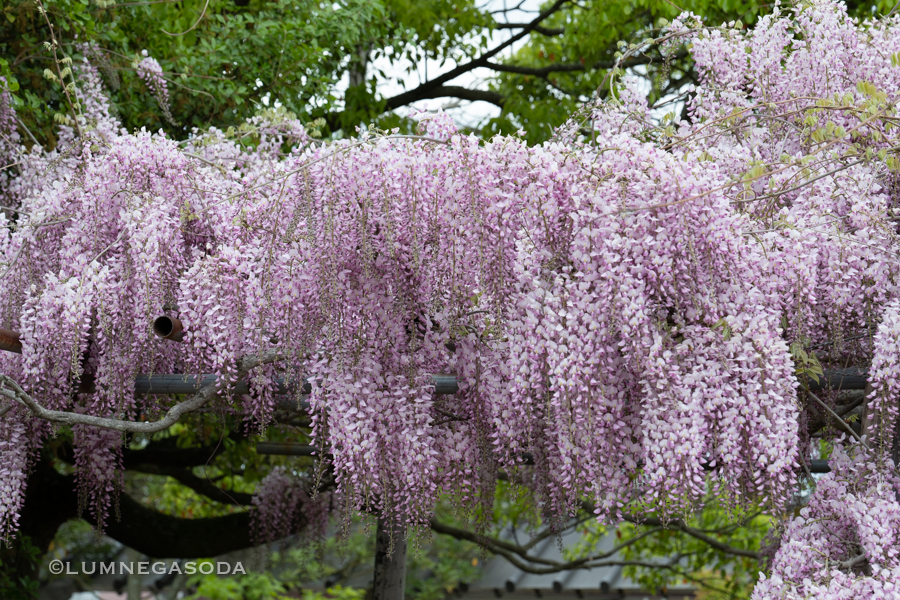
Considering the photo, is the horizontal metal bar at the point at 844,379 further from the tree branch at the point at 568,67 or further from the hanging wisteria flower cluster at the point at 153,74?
the tree branch at the point at 568,67

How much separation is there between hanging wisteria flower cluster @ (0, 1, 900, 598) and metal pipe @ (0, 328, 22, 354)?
46mm

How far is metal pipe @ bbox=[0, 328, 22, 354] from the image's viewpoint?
3930mm

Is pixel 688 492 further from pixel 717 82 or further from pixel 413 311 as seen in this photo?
pixel 717 82

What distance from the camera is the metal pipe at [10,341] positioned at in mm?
3930

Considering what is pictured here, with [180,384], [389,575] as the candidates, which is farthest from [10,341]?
[389,575]

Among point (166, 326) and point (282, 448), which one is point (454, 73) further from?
point (166, 326)

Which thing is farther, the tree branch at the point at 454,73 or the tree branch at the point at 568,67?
the tree branch at the point at 454,73

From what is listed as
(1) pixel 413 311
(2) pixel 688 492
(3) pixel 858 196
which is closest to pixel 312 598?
(1) pixel 413 311

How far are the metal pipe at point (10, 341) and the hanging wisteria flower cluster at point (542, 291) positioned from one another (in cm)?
5

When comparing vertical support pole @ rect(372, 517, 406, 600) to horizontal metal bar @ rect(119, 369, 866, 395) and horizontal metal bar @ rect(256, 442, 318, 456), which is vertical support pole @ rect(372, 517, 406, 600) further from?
horizontal metal bar @ rect(119, 369, 866, 395)

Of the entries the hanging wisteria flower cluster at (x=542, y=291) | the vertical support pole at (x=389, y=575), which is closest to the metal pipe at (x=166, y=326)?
the hanging wisteria flower cluster at (x=542, y=291)

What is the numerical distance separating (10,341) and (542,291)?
97.2 inches

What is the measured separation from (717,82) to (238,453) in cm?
495

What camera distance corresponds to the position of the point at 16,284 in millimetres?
4336
